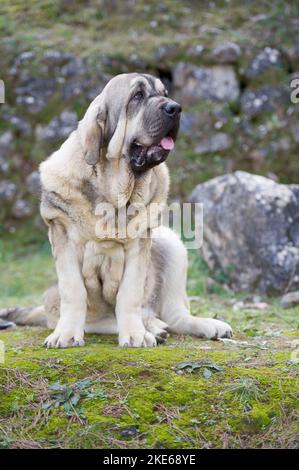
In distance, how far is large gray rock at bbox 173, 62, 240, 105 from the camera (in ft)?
36.9

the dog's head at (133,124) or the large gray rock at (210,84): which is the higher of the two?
the large gray rock at (210,84)

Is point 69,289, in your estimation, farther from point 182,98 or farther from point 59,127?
point 182,98

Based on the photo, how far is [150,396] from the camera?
13.1 feet

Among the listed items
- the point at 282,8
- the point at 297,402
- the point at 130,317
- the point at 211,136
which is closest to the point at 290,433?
the point at 297,402

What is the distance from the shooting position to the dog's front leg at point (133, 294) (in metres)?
4.97

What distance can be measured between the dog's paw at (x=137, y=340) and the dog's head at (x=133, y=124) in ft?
3.47

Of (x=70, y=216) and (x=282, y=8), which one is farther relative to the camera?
(x=282, y=8)

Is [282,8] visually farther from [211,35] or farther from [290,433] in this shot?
[290,433]

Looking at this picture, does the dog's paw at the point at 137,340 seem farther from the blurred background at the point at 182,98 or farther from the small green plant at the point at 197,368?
the blurred background at the point at 182,98

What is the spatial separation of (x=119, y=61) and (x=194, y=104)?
4.48 feet

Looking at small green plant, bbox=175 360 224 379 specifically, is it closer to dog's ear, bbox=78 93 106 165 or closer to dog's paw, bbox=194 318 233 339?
dog's paw, bbox=194 318 233 339

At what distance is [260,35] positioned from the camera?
11711mm

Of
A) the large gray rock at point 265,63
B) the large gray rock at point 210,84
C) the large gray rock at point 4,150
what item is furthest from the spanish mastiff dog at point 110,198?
the large gray rock at point 265,63
